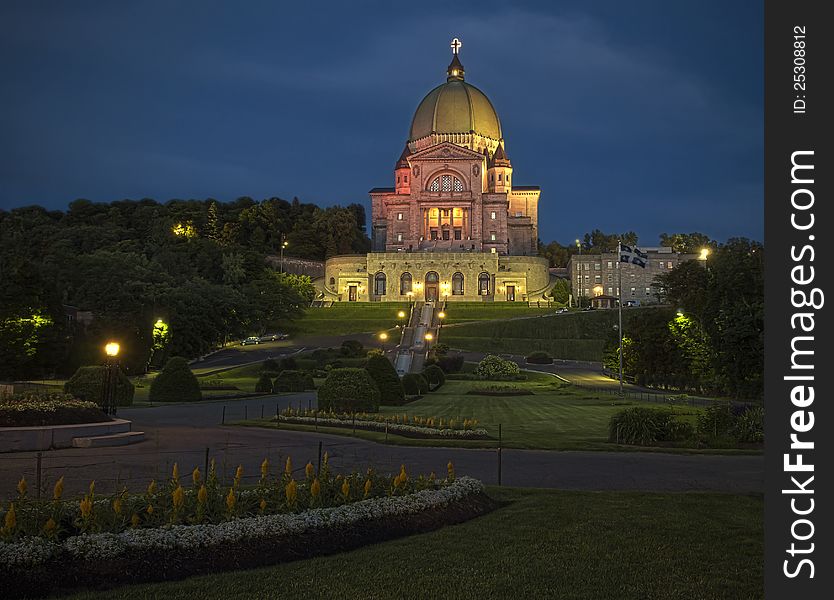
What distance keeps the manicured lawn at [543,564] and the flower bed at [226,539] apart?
36 cm

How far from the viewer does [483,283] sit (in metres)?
115

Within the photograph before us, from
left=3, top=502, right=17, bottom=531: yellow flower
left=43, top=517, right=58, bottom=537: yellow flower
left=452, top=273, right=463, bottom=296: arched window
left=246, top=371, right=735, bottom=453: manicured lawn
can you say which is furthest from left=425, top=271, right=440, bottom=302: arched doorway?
left=3, top=502, right=17, bottom=531: yellow flower

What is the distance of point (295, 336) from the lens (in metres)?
86.0

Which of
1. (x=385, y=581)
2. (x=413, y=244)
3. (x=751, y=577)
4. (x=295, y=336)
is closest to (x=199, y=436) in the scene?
(x=385, y=581)

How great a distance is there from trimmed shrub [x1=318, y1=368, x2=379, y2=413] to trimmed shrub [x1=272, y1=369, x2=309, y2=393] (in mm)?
15633

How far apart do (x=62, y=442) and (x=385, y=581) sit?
14364mm

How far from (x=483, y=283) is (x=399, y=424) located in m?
90.7

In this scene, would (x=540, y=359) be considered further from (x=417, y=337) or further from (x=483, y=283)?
(x=483, y=283)

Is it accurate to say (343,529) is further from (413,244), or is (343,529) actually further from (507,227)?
(507,227)

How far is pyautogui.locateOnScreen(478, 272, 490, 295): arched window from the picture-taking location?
114375 mm

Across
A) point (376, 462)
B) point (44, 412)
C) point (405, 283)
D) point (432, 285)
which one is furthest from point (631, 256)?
point (405, 283)

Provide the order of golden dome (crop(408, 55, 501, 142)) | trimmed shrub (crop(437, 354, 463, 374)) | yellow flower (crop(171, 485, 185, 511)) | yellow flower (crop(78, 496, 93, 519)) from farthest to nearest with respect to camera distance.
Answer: golden dome (crop(408, 55, 501, 142)), trimmed shrub (crop(437, 354, 463, 374)), yellow flower (crop(171, 485, 185, 511)), yellow flower (crop(78, 496, 93, 519))

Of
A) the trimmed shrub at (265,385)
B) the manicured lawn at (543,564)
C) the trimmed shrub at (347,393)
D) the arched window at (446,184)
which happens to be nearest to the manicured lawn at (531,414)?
the trimmed shrub at (347,393)

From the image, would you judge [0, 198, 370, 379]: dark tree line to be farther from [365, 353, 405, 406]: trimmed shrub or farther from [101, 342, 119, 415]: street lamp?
[101, 342, 119, 415]: street lamp
